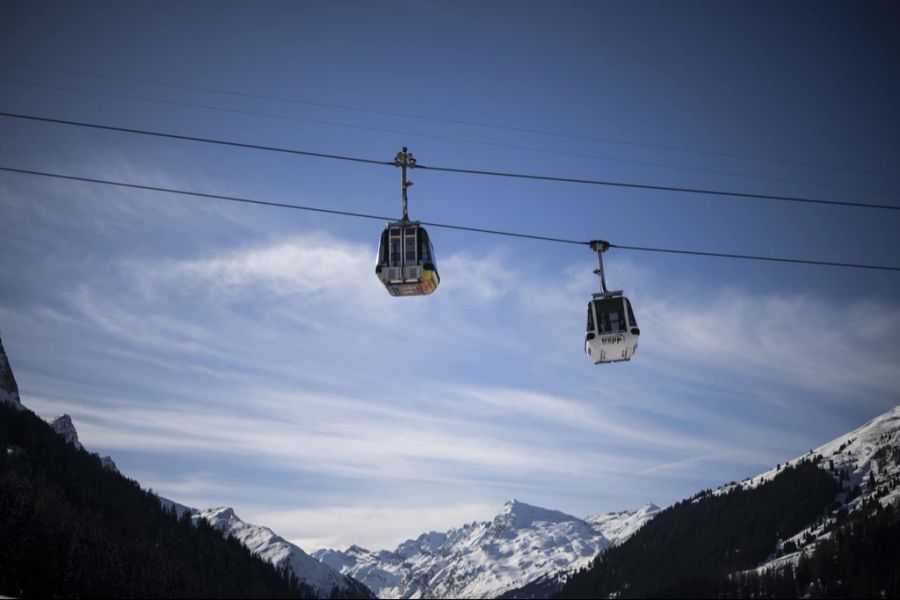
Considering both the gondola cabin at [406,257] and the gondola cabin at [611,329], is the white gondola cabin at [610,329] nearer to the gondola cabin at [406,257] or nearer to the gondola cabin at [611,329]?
the gondola cabin at [611,329]

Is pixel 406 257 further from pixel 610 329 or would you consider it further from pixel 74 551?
pixel 74 551

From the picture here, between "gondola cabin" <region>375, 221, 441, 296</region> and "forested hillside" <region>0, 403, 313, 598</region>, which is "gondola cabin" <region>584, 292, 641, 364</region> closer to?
"gondola cabin" <region>375, 221, 441, 296</region>

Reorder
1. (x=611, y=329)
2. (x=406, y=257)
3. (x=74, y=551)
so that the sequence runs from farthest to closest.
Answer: (x=74, y=551)
(x=611, y=329)
(x=406, y=257)

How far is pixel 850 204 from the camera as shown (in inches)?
1025

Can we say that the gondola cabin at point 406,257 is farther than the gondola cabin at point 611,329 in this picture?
No

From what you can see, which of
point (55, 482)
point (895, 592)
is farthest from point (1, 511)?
point (895, 592)

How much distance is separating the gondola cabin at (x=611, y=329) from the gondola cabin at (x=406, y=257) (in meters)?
7.43

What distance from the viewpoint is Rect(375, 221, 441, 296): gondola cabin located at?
28.4 meters

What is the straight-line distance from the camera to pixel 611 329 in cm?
3106

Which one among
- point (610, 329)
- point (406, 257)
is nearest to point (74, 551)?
point (406, 257)

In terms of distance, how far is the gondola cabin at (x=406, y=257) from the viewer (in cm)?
2842

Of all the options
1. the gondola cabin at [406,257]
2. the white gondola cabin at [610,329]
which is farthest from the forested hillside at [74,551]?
the white gondola cabin at [610,329]

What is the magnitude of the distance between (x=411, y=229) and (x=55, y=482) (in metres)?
196

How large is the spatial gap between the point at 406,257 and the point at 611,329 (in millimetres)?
9566
